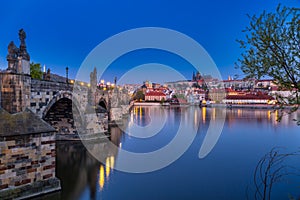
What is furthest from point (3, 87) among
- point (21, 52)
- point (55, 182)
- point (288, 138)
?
point (288, 138)

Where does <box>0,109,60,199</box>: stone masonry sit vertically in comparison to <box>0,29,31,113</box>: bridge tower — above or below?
below

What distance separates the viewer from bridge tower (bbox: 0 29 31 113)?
8.12 meters

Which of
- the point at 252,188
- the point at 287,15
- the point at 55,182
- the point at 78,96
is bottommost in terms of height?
the point at 252,188

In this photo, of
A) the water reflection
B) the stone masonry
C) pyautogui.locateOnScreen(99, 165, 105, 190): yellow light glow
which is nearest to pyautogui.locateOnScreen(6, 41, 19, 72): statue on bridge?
the stone masonry

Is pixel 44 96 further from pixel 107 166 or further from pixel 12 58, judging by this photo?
pixel 107 166

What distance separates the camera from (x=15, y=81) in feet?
27.8

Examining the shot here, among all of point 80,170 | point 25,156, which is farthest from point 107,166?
point 25,156

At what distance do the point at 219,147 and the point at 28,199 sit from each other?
13.9 m

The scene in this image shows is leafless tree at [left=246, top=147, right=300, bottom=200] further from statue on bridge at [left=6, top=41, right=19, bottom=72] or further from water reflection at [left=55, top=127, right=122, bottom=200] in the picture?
statue on bridge at [left=6, top=41, right=19, bottom=72]

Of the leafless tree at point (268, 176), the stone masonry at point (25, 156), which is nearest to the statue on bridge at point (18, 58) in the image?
the stone masonry at point (25, 156)

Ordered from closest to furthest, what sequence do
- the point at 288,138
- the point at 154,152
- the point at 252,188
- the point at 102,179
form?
the point at 252,188, the point at 102,179, the point at 154,152, the point at 288,138

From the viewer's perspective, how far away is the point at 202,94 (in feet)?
358

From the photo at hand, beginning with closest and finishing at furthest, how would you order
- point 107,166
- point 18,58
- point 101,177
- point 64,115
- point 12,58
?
1. point 12,58
2. point 18,58
3. point 101,177
4. point 107,166
5. point 64,115

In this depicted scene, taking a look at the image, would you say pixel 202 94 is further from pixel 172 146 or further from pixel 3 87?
pixel 3 87
